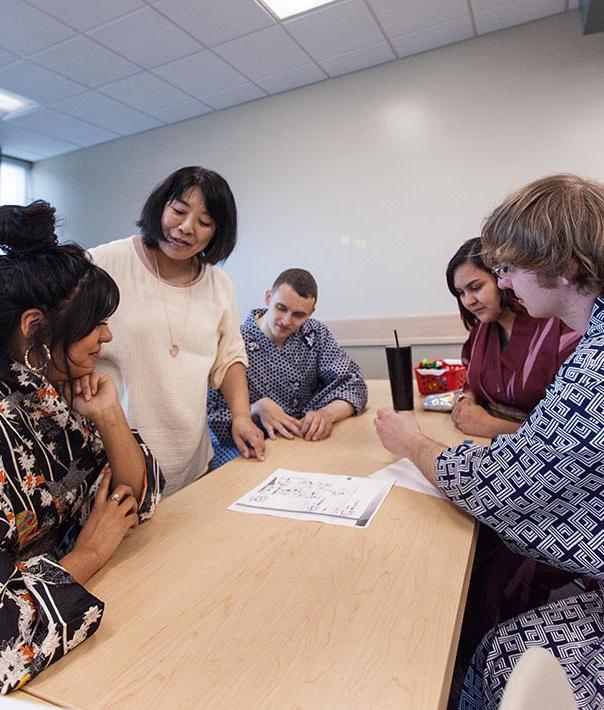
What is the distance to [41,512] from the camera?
2.60 feet

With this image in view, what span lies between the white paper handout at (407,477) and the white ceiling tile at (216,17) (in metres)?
2.52

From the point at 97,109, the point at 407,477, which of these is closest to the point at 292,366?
the point at 407,477

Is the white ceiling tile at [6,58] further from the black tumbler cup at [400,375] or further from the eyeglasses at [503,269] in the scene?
the eyeglasses at [503,269]

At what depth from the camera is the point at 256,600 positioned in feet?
2.25

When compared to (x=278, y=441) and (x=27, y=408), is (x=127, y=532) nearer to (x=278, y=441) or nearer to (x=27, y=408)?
(x=27, y=408)

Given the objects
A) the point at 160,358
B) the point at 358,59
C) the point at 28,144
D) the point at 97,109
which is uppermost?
the point at 358,59

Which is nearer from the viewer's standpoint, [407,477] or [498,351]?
[407,477]

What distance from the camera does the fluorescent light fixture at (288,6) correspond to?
2553mm

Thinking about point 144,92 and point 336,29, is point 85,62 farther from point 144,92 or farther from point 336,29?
point 336,29

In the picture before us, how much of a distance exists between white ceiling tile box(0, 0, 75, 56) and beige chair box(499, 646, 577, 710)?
3.25 metres

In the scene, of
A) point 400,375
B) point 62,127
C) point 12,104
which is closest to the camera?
point 400,375

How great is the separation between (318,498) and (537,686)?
0.57m

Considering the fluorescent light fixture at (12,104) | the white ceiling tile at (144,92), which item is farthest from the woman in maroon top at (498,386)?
the fluorescent light fixture at (12,104)

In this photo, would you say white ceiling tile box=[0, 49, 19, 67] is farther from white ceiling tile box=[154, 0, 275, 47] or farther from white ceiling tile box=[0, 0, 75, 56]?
white ceiling tile box=[154, 0, 275, 47]
